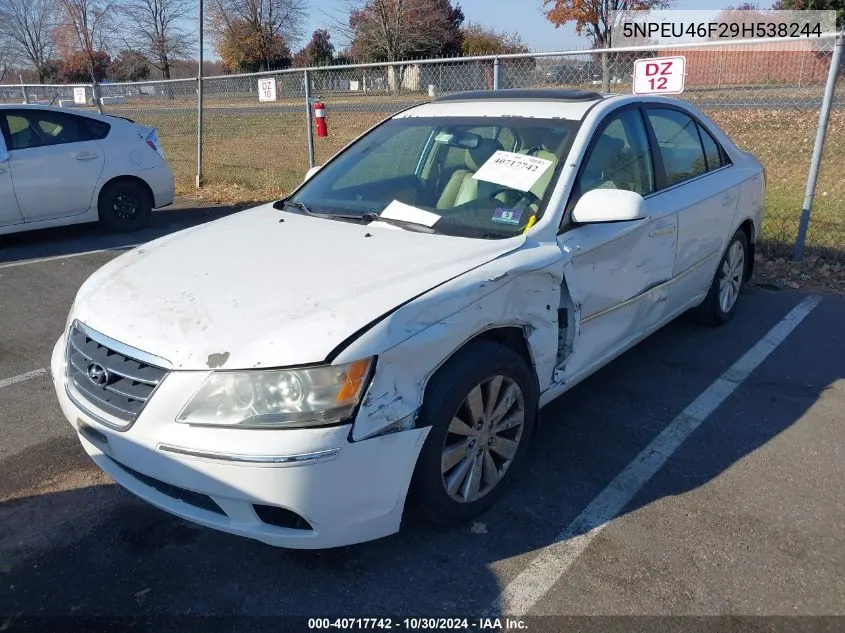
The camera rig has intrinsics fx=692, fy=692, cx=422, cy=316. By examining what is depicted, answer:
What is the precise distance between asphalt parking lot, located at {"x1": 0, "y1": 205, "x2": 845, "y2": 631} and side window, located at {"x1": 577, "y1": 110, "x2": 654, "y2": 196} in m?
1.24

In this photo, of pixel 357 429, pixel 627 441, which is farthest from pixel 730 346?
pixel 357 429

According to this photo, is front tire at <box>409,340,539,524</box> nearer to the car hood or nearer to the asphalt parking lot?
the asphalt parking lot

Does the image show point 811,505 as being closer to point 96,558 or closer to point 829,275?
point 96,558

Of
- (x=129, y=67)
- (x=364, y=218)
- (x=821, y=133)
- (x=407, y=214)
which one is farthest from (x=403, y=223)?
(x=129, y=67)

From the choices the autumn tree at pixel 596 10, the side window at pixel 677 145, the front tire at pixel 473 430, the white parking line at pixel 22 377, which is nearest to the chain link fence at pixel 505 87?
the side window at pixel 677 145

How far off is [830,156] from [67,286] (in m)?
11.8

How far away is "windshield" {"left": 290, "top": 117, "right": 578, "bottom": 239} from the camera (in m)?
3.26

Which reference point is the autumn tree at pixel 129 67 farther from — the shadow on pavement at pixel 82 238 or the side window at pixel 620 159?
the side window at pixel 620 159

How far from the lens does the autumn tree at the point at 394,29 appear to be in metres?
37.5

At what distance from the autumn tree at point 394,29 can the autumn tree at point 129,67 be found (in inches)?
714

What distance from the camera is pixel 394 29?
3791 cm

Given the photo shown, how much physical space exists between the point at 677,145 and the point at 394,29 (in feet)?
121

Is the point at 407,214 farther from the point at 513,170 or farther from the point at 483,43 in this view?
the point at 483,43

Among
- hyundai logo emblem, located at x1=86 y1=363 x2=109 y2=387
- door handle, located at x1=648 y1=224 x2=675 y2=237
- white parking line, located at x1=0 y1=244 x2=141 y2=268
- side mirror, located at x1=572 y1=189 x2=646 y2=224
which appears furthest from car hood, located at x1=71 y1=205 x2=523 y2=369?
white parking line, located at x1=0 y1=244 x2=141 y2=268
